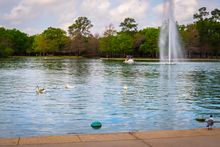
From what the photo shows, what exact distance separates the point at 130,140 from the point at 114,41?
133 meters

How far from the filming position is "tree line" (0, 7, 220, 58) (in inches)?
5246

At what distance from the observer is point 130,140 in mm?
7895

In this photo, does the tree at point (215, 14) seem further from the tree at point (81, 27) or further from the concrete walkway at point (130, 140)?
the concrete walkway at point (130, 140)

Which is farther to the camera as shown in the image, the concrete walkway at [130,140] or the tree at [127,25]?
the tree at [127,25]

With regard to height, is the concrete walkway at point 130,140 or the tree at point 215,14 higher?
the tree at point 215,14

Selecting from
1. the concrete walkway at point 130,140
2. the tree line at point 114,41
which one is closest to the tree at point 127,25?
the tree line at point 114,41

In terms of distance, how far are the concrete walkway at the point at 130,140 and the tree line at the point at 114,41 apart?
121366 mm

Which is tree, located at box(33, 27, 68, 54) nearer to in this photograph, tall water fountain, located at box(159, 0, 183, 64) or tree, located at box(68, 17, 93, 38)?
tree, located at box(68, 17, 93, 38)

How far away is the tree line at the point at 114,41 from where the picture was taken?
133m

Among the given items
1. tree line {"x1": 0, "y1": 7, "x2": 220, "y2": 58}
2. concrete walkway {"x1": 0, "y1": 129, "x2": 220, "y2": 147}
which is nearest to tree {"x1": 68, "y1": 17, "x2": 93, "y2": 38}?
tree line {"x1": 0, "y1": 7, "x2": 220, "y2": 58}

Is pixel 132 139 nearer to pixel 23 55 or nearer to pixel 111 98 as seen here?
pixel 111 98

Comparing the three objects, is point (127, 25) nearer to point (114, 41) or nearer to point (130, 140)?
point (114, 41)

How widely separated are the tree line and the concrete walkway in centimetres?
12137

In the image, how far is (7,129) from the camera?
518 inches
